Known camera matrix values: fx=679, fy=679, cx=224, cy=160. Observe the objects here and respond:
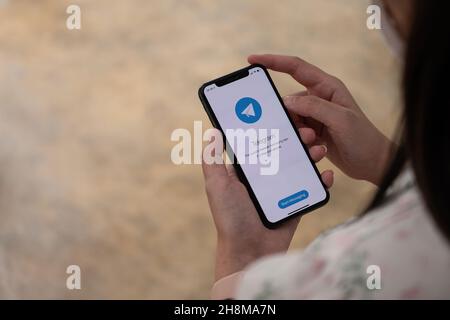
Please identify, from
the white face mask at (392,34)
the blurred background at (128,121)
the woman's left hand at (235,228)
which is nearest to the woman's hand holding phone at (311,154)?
the woman's left hand at (235,228)

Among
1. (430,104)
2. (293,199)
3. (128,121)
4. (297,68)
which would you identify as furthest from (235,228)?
(128,121)

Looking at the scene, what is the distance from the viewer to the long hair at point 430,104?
0.39 meters

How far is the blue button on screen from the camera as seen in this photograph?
86 centimetres

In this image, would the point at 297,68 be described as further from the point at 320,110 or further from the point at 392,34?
the point at 392,34

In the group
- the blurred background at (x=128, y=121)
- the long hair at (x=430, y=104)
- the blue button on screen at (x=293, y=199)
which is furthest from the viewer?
the blurred background at (x=128, y=121)

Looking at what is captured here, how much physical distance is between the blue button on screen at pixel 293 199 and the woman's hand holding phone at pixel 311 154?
23 mm

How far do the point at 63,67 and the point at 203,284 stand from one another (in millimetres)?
625

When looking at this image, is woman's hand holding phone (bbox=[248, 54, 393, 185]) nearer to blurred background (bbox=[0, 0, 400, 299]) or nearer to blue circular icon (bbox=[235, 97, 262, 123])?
blue circular icon (bbox=[235, 97, 262, 123])

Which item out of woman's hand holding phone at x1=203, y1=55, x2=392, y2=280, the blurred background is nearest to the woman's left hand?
woman's hand holding phone at x1=203, y1=55, x2=392, y2=280

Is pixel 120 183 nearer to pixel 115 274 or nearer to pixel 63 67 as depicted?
pixel 115 274

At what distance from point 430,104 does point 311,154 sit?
1.56ft

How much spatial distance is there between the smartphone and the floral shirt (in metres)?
0.37

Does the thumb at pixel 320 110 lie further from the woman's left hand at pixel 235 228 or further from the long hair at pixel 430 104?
the long hair at pixel 430 104
